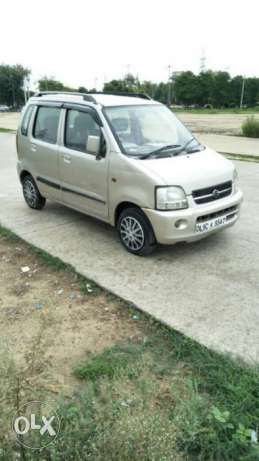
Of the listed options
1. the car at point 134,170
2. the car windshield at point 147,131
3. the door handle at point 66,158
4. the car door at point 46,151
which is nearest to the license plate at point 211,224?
the car at point 134,170

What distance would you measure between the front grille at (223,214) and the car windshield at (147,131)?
926mm

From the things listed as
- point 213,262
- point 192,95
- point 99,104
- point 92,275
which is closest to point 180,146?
point 99,104

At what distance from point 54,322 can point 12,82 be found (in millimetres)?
86024

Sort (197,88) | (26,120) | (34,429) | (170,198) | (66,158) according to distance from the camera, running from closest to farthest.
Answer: (34,429) → (170,198) → (66,158) → (26,120) → (197,88)

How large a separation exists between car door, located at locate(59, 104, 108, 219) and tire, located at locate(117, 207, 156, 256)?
38 cm

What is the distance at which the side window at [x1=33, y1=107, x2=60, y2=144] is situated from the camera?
569 centimetres

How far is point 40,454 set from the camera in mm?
2006

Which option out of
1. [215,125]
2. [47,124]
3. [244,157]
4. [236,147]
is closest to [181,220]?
[47,124]

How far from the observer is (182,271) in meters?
4.36

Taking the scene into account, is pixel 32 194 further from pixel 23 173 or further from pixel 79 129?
pixel 79 129

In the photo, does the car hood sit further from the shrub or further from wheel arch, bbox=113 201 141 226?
the shrub

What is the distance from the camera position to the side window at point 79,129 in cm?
504

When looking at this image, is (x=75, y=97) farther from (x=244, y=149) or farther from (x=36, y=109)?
(x=244, y=149)

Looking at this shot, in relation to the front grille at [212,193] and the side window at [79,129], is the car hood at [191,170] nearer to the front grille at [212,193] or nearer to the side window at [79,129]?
the front grille at [212,193]
